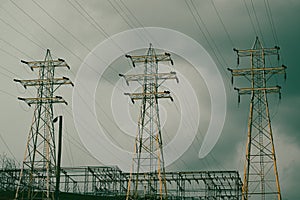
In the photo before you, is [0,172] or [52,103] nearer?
[52,103]

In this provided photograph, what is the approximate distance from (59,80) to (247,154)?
55.2 feet

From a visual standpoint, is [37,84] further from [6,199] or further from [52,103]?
[6,199]

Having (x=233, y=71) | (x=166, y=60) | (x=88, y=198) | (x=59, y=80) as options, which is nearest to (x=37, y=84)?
(x=59, y=80)

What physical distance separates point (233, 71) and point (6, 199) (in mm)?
27955

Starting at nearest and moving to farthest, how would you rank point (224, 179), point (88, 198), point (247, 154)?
point (247, 154) → point (88, 198) → point (224, 179)

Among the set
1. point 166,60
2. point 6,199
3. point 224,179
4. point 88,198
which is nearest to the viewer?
point 166,60

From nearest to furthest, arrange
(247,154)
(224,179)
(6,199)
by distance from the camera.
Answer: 1. (247,154)
2. (6,199)
3. (224,179)

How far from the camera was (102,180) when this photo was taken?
230 ft

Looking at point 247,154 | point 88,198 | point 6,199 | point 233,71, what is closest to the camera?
point 247,154

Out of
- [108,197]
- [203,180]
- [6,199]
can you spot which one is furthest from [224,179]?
[6,199]

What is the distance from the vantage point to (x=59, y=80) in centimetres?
4462

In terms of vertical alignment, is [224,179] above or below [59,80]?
below

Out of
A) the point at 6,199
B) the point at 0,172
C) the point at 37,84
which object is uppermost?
the point at 37,84

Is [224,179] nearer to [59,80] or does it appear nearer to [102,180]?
[102,180]
